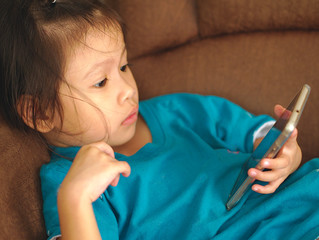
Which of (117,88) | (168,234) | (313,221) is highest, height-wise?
(117,88)

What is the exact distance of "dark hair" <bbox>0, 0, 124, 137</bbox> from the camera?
764 mm

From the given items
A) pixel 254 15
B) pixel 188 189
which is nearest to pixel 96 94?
pixel 188 189

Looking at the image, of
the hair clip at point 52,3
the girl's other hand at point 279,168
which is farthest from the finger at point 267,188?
the hair clip at point 52,3

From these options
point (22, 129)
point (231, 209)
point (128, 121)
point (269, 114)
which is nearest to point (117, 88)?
point (128, 121)

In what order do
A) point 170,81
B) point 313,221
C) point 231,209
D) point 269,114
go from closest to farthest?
point 313,221 < point 231,209 < point 269,114 < point 170,81

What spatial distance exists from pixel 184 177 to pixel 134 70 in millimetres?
481

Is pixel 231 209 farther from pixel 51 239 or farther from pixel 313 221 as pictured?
pixel 51 239

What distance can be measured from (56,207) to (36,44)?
33 centimetres

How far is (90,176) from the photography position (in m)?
0.63

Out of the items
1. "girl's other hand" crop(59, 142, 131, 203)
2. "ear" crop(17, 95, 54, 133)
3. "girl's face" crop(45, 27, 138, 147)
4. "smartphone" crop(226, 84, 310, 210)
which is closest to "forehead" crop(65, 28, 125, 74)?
"girl's face" crop(45, 27, 138, 147)

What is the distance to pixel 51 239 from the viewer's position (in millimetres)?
713

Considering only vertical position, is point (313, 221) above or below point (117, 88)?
below

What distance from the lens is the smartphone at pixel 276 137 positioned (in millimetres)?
562

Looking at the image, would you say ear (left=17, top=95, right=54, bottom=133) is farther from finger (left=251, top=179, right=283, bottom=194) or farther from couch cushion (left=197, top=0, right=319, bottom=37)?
couch cushion (left=197, top=0, right=319, bottom=37)
